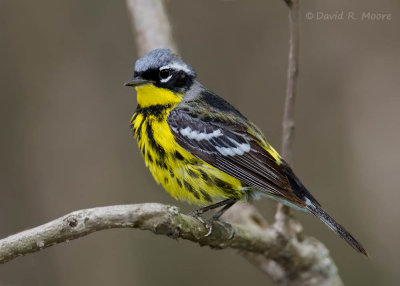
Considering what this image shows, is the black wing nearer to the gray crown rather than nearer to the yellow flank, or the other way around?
the yellow flank

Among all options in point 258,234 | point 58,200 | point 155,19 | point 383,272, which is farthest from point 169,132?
point 383,272

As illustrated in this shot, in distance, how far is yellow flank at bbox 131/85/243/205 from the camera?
4.51 metres

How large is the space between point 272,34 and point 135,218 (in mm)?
5139

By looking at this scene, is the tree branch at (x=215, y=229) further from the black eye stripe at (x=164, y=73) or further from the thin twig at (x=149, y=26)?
the black eye stripe at (x=164, y=73)

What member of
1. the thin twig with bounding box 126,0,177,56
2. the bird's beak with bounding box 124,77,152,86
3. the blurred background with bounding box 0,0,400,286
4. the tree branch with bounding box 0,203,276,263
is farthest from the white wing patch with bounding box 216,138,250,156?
the blurred background with bounding box 0,0,400,286

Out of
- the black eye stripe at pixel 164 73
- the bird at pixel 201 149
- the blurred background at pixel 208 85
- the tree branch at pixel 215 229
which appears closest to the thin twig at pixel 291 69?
the tree branch at pixel 215 229

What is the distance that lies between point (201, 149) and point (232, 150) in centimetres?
30

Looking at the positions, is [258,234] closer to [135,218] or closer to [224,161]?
[224,161]

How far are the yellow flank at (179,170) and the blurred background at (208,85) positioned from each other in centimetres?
235

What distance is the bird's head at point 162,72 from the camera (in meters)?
4.79

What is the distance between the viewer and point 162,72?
16.1ft

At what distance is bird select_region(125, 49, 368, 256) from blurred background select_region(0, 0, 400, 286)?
2.20 meters

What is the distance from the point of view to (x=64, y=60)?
7332 millimetres

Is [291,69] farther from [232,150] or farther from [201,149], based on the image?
[201,149]
